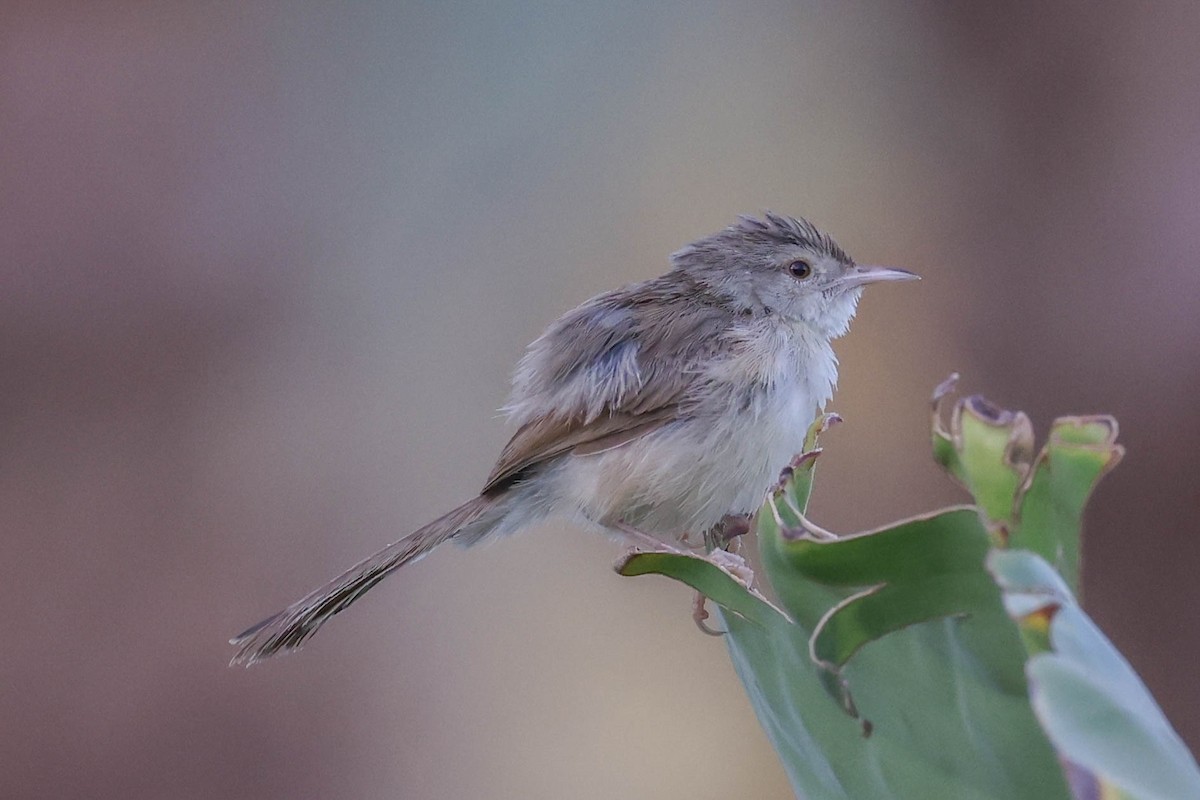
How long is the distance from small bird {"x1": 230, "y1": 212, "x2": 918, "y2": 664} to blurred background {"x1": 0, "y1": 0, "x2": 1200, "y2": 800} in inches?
97.6

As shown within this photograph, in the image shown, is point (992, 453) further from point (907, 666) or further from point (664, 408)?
point (664, 408)

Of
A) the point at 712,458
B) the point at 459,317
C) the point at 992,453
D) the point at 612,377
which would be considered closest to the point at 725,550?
the point at 712,458

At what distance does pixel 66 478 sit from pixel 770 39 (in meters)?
3.66

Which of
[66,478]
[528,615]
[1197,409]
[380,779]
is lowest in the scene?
[380,779]

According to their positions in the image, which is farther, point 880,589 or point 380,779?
point 380,779

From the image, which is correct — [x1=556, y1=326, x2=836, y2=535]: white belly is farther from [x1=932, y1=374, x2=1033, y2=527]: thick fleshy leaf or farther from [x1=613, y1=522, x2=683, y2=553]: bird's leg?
[x1=932, y1=374, x2=1033, y2=527]: thick fleshy leaf

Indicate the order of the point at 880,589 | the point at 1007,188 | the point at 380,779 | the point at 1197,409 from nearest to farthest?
1. the point at 880,589
2. the point at 1197,409
3. the point at 380,779
4. the point at 1007,188

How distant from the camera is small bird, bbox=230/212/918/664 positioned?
8.97 ft

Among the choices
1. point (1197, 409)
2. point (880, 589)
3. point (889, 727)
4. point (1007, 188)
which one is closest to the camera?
point (880, 589)

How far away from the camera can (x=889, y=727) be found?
1149 mm

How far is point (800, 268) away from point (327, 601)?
1382mm

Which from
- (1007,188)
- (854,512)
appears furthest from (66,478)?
(1007,188)

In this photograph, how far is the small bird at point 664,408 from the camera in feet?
8.97

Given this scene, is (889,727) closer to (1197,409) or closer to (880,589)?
(880,589)
